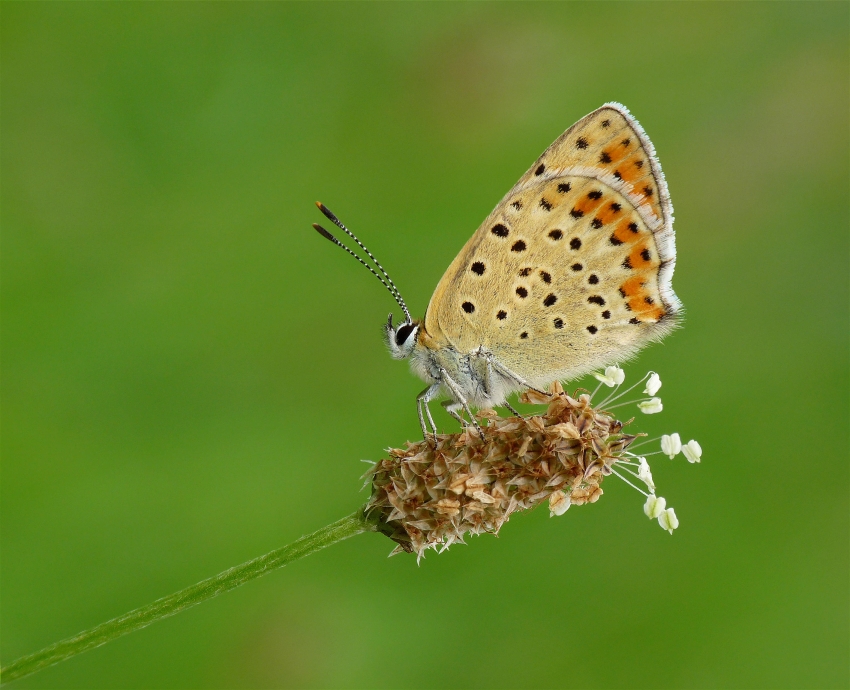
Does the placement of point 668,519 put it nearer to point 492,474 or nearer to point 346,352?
point 492,474

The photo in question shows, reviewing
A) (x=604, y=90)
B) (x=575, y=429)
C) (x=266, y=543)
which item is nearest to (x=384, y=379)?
(x=266, y=543)

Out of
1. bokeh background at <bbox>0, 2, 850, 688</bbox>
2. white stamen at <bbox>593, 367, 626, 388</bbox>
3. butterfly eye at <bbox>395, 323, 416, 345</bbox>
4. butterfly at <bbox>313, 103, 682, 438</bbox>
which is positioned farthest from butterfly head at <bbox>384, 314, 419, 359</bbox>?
bokeh background at <bbox>0, 2, 850, 688</bbox>

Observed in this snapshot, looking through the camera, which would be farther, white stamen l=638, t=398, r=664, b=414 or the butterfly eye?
the butterfly eye

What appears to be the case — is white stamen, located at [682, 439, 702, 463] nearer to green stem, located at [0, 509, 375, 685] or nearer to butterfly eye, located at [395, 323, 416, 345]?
butterfly eye, located at [395, 323, 416, 345]

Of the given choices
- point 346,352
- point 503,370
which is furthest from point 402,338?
point 346,352

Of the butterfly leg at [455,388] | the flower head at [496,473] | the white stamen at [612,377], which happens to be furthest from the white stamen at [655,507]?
the butterfly leg at [455,388]
